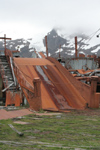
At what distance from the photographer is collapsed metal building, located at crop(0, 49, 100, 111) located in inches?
428

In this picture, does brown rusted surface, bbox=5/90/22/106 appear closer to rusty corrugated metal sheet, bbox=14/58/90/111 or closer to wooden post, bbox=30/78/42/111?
rusty corrugated metal sheet, bbox=14/58/90/111

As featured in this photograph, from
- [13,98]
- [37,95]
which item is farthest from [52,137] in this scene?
[13,98]

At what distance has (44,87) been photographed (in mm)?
13172

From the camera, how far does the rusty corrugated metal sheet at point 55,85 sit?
1187 cm

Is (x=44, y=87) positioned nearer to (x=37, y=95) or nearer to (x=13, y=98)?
(x=13, y=98)

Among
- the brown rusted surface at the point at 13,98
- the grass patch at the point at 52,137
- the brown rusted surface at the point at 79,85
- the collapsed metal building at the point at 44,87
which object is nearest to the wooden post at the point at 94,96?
the collapsed metal building at the point at 44,87

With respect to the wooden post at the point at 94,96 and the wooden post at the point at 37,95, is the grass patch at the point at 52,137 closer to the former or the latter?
the wooden post at the point at 37,95

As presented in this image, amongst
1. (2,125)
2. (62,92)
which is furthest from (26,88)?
(2,125)

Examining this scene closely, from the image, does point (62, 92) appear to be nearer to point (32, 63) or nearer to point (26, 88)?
point (26, 88)

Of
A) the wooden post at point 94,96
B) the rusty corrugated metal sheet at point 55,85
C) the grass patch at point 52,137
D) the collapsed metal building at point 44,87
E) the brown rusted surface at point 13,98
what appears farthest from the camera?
the brown rusted surface at point 13,98

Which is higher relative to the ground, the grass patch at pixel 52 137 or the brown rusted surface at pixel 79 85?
the brown rusted surface at pixel 79 85

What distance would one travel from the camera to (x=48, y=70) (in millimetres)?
15547

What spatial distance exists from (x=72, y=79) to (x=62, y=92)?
63.6 inches

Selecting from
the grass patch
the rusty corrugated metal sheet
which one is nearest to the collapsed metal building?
the rusty corrugated metal sheet
